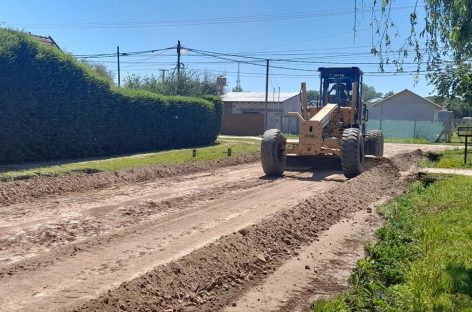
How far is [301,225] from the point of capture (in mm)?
9250

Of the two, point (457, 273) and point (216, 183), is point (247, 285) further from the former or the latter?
point (216, 183)

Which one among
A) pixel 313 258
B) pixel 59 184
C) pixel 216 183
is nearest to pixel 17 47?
pixel 59 184

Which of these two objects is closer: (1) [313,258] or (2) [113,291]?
(2) [113,291]

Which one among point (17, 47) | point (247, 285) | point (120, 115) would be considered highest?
point (17, 47)

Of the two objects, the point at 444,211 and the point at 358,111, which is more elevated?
the point at 358,111

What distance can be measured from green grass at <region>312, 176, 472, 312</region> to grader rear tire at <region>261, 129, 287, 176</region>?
18.2 ft

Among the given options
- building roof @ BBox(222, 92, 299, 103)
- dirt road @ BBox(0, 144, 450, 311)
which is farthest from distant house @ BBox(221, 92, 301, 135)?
dirt road @ BBox(0, 144, 450, 311)

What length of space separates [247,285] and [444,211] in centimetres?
553

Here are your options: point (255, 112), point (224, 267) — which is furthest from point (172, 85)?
point (224, 267)

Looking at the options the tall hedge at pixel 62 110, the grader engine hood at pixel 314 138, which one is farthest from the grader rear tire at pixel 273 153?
the tall hedge at pixel 62 110

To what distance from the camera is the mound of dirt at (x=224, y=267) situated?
5.45m

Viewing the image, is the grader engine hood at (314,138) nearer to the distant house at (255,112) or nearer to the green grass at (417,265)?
the green grass at (417,265)

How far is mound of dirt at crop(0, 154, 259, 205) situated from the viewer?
1232cm

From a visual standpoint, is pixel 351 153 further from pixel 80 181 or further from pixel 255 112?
pixel 255 112
